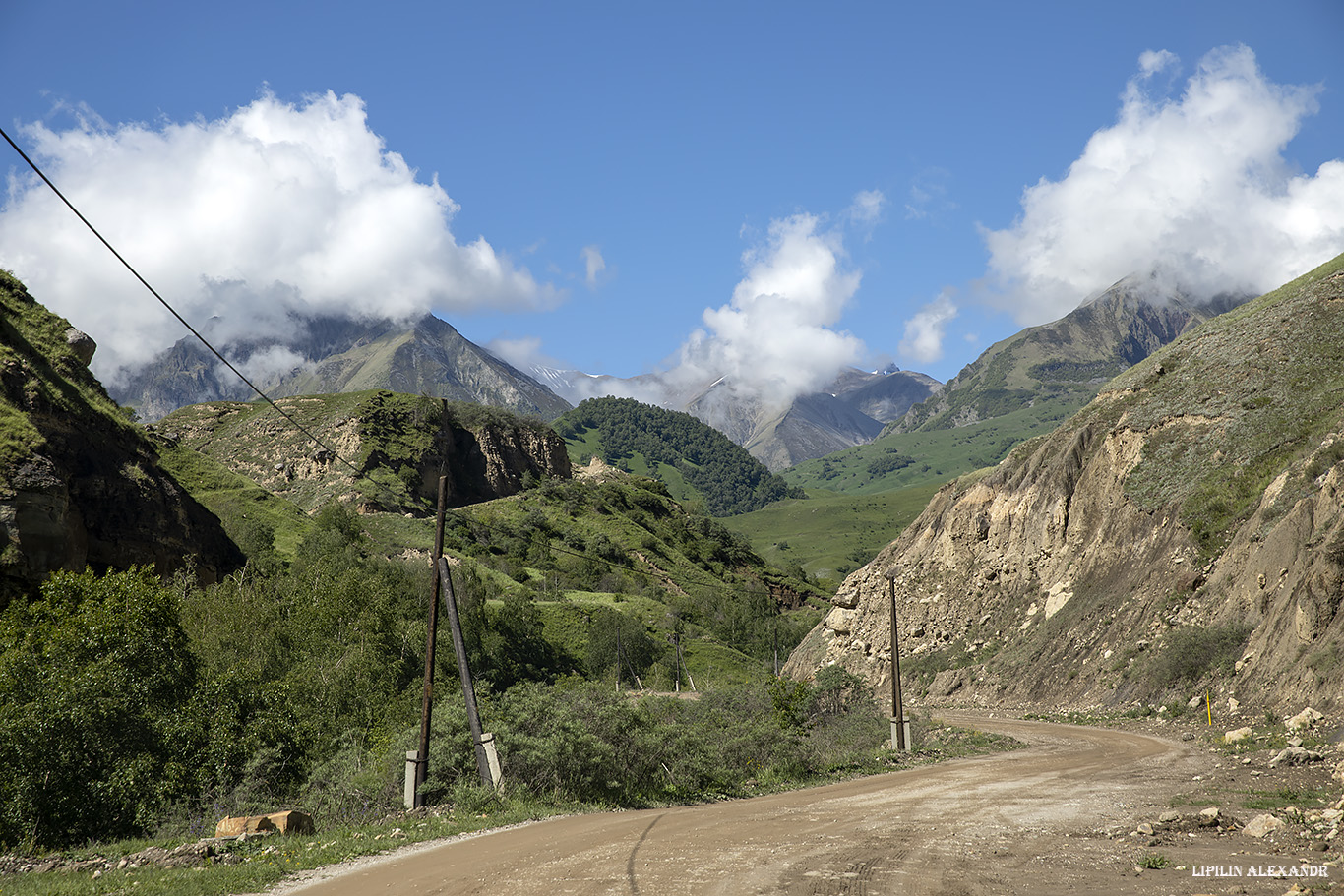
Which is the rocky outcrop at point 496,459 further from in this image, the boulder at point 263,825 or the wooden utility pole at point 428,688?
the boulder at point 263,825

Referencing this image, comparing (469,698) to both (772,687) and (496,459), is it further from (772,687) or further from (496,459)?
(496,459)

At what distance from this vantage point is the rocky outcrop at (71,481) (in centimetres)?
3372

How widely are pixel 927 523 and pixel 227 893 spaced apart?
64.4 metres

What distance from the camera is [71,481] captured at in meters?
39.3

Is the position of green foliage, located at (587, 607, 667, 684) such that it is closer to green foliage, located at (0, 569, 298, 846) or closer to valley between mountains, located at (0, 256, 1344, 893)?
valley between mountains, located at (0, 256, 1344, 893)

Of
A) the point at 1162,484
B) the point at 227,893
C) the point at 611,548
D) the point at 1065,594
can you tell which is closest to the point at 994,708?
the point at 1065,594

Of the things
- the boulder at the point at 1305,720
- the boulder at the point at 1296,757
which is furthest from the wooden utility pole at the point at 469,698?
the boulder at the point at 1305,720

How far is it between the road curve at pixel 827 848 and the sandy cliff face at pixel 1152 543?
1411 cm

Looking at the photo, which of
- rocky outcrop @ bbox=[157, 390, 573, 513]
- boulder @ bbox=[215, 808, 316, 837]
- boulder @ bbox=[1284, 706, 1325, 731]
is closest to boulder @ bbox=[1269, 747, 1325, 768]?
boulder @ bbox=[1284, 706, 1325, 731]

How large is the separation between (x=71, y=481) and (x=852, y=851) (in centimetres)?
4145

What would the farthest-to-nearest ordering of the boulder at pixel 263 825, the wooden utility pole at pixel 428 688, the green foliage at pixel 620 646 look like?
1. the green foliage at pixel 620 646
2. the wooden utility pole at pixel 428 688
3. the boulder at pixel 263 825

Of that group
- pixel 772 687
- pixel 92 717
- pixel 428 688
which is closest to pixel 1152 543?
pixel 772 687

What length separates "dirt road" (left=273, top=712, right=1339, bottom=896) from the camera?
1023 centimetres

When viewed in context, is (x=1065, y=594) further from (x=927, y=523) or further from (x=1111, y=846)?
(x=1111, y=846)
